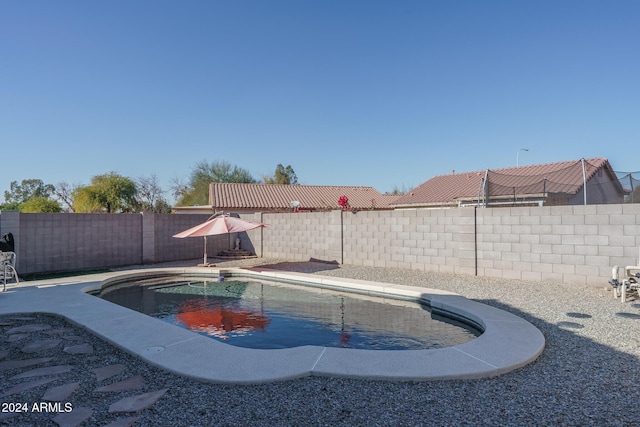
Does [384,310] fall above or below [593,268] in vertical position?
below

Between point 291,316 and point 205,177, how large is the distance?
3290 cm

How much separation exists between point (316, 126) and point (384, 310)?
→ 1753 cm

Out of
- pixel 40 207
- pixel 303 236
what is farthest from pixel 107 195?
pixel 303 236

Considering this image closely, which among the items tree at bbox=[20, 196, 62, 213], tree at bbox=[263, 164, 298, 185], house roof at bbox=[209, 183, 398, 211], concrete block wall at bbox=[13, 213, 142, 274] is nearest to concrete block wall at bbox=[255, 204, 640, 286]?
concrete block wall at bbox=[13, 213, 142, 274]

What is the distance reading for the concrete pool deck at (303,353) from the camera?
330cm

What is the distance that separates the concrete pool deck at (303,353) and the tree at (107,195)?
981 inches

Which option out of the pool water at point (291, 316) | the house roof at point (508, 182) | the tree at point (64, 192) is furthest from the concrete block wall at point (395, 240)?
the tree at point (64, 192)

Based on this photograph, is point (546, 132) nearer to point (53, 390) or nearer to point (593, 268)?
point (593, 268)

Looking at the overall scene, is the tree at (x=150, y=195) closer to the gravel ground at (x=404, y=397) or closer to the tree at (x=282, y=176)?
the tree at (x=282, y=176)

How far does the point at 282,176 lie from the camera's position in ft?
148

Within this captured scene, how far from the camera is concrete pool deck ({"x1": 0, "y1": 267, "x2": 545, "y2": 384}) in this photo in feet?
10.8

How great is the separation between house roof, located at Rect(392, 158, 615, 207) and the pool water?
5003 mm

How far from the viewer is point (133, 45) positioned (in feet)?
38.7

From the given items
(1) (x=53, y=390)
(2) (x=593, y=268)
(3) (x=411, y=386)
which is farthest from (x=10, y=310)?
(2) (x=593, y=268)
